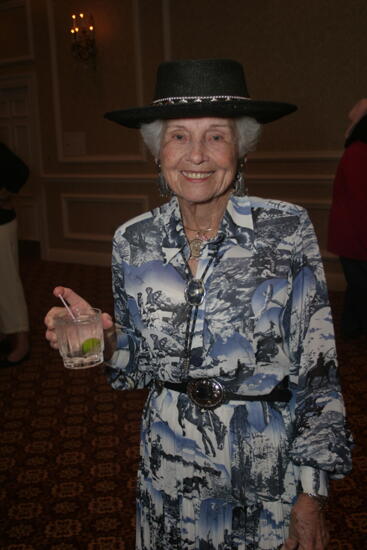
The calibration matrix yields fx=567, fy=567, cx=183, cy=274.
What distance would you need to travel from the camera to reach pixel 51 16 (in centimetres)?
658

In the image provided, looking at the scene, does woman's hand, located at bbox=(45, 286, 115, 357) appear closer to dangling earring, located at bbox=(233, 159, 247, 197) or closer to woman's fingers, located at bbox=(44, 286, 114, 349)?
woman's fingers, located at bbox=(44, 286, 114, 349)

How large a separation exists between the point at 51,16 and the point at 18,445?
538cm

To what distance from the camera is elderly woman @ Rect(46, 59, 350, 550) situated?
117 cm

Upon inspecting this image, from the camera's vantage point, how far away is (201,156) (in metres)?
1.21

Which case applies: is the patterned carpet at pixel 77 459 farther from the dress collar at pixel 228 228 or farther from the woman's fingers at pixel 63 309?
the dress collar at pixel 228 228

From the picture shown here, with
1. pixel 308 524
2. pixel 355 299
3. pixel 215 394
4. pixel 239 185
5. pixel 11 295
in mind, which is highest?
pixel 239 185

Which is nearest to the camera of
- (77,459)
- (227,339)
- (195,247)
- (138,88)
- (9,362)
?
(227,339)

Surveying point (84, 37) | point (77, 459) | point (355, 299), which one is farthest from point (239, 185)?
point (84, 37)

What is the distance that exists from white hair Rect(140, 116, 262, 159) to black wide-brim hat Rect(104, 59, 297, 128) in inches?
1.6

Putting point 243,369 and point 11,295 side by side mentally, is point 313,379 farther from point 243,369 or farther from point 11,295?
point 11,295

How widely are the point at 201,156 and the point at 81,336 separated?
47 cm

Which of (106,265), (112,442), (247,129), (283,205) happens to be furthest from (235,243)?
(106,265)

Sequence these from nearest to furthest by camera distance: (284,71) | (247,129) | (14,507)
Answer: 1. (247,129)
2. (14,507)
3. (284,71)

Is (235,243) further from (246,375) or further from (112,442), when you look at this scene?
(112,442)
